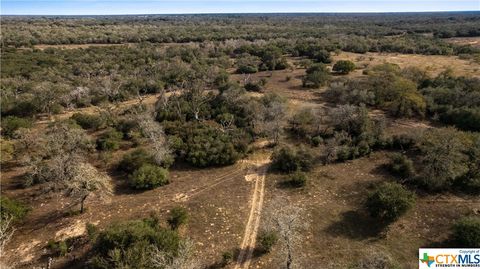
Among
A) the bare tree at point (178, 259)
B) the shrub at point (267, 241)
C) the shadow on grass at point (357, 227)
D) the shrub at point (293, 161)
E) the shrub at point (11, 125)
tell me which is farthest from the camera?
the shrub at point (11, 125)

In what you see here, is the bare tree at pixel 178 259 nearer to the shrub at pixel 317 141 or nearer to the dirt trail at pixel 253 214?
the dirt trail at pixel 253 214

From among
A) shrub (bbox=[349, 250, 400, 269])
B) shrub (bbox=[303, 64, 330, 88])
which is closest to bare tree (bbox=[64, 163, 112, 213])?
shrub (bbox=[349, 250, 400, 269])

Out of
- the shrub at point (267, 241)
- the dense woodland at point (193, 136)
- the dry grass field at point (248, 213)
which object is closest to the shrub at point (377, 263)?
the dense woodland at point (193, 136)

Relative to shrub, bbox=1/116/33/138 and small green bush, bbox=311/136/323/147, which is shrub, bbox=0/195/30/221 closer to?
shrub, bbox=1/116/33/138

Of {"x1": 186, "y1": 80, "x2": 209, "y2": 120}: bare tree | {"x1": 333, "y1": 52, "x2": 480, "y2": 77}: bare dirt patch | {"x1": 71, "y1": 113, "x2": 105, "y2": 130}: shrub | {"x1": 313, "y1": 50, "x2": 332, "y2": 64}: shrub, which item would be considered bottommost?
{"x1": 71, "y1": 113, "x2": 105, "y2": 130}: shrub

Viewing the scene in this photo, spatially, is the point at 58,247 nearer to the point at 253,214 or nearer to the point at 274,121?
the point at 253,214

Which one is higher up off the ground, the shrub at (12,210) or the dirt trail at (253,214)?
the shrub at (12,210)

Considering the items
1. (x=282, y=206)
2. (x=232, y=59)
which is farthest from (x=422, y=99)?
(x=232, y=59)
